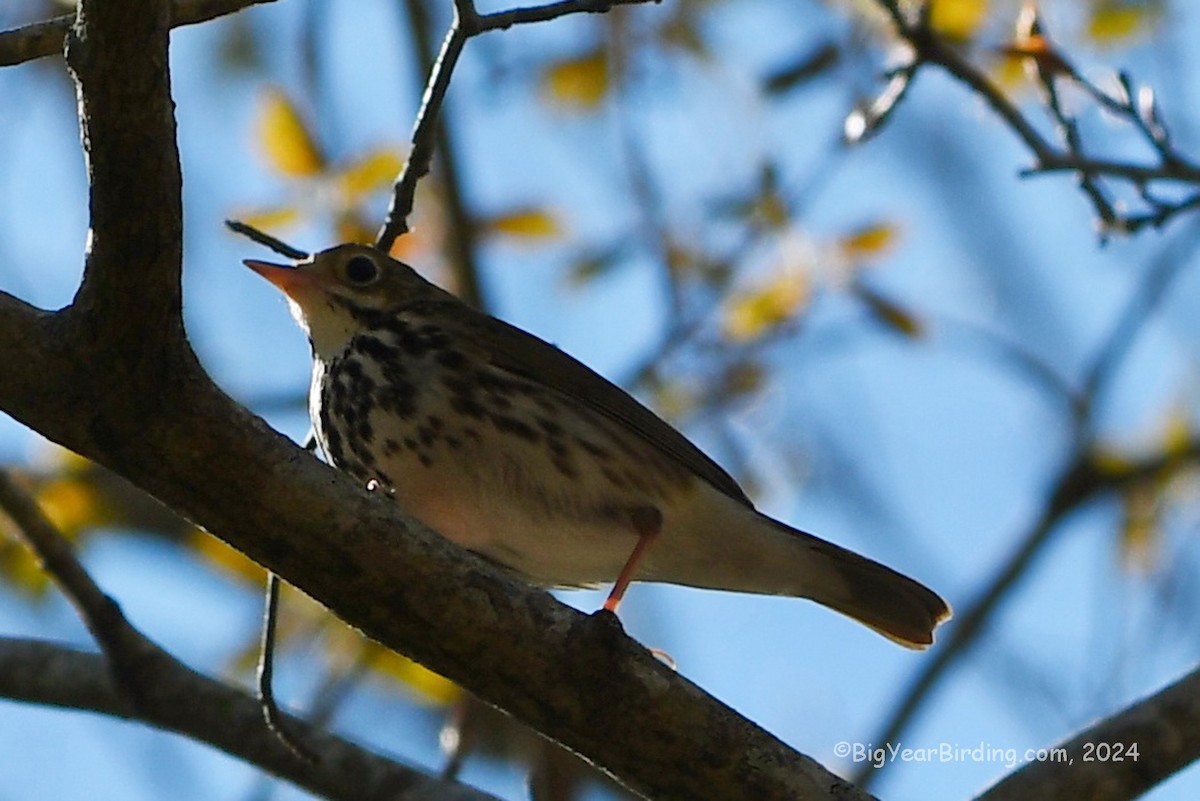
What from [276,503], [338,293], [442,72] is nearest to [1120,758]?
[276,503]

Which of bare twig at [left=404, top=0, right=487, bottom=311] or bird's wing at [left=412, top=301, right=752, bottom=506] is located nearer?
bird's wing at [left=412, top=301, right=752, bottom=506]

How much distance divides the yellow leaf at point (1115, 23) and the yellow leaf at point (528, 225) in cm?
209

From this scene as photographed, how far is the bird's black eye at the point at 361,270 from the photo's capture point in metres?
5.30

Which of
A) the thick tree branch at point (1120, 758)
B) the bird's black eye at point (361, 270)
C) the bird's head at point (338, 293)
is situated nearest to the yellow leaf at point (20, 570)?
the bird's head at point (338, 293)

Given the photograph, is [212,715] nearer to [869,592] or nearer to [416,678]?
[416,678]

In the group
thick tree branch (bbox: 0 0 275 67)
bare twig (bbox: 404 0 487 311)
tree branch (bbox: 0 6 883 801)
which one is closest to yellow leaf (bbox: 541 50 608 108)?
bare twig (bbox: 404 0 487 311)

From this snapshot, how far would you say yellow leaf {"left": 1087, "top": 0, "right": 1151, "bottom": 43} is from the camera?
20.0ft

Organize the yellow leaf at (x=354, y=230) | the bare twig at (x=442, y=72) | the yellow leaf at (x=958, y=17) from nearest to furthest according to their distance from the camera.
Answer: the bare twig at (x=442, y=72), the yellow leaf at (x=958, y=17), the yellow leaf at (x=354, y=230)

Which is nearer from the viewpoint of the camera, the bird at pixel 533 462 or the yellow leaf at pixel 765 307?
the bird at pixel 533 462

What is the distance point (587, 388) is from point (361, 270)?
858mm

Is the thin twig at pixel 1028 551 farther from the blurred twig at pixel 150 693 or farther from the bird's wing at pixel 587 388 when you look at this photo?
the blurred twig at pixel 150 693

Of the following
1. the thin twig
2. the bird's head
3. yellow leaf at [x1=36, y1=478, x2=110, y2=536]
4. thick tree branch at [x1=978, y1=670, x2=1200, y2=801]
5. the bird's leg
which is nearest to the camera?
thick tree branch at [x1=978, y1=670, x2=1200, y2=801]

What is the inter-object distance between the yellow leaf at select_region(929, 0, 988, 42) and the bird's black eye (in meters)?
2.03

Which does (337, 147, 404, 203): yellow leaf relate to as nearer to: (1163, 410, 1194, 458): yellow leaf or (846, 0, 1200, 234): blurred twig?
(846, 0, 1200, 234): blurred twig
